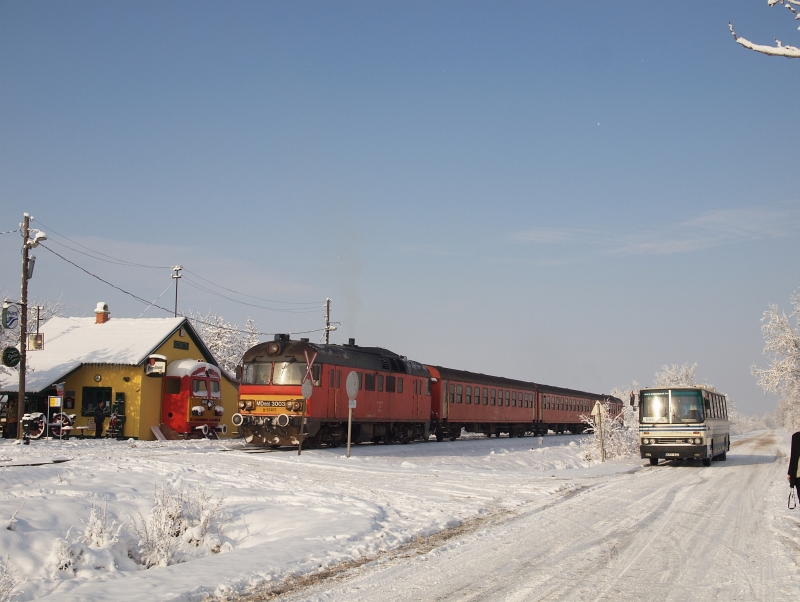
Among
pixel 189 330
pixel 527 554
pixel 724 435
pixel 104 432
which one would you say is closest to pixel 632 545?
pixel 527 554

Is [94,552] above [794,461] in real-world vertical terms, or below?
below

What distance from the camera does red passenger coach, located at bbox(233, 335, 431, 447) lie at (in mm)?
23500

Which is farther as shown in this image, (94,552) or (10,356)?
(10,356)

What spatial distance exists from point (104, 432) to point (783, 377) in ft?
158

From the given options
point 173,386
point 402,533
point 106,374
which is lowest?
point 402,533

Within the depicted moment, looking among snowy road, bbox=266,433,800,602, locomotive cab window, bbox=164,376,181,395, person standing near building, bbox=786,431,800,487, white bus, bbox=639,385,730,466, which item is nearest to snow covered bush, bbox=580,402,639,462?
white bus, bbox=639,385,730,466

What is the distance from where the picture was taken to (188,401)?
31.0 m

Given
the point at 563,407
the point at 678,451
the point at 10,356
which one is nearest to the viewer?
the point at 678,451

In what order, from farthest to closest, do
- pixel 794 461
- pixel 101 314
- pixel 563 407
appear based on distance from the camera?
pixel 563 407 → pixel 101 314 → pixel 794 461

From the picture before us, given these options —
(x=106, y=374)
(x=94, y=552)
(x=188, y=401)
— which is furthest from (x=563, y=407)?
(x=94, y=552)

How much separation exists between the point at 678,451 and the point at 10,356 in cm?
2252

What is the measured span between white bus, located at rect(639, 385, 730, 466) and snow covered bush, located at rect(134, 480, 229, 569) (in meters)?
15.6

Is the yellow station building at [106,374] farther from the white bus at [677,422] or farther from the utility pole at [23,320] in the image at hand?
the white bus at [677,422]

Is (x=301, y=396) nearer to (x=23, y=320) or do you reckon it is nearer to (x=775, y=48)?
(x=23, y=320)
